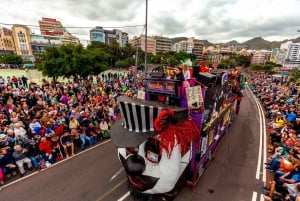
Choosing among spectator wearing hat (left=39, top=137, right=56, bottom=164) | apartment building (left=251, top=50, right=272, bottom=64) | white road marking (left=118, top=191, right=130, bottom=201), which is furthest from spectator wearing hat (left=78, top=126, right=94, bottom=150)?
apartment building (left=251, top=50, right=272, bottom=64)

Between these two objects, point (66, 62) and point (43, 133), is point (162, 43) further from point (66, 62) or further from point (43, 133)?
point (43, 133)

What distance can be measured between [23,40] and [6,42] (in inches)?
343

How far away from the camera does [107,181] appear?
5645mm

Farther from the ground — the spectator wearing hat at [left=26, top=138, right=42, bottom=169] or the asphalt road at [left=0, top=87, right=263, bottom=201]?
the spectator wearing hat at [left=26, top=138, right=42, bottom=169]

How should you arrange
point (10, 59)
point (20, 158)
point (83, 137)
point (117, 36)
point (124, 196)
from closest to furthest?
point (124, 196)
point (20, 158)
point (83, 137)
point (10, 59)
point (117, 36)

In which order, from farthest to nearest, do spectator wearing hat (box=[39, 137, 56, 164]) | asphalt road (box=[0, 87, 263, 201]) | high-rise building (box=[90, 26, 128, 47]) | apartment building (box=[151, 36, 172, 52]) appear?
high-rise building (box=[90, 26, 128, 47]) < apartment building (box=[151, 36, 172, 52]) < spectator wearing hat (box=[39, 137, 56, 164]) < asphalt road (box=[0, 87, 263, 201])

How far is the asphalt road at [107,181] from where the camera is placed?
16.5 feet

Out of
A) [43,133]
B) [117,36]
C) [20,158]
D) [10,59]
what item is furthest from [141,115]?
[117,36]

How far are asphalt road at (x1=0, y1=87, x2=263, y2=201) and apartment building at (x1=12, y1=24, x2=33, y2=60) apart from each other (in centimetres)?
8778

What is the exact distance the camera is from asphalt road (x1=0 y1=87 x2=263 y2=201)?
5028mm

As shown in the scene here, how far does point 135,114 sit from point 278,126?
9503 mm

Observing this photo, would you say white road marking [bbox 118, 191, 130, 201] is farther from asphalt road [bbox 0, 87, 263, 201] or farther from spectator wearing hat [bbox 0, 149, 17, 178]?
spectator wearing hat [bbox 0, 149, 17, 178]

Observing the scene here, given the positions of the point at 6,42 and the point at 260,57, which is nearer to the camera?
the point at 6,42

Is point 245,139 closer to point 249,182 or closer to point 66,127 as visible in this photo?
point 249,182
